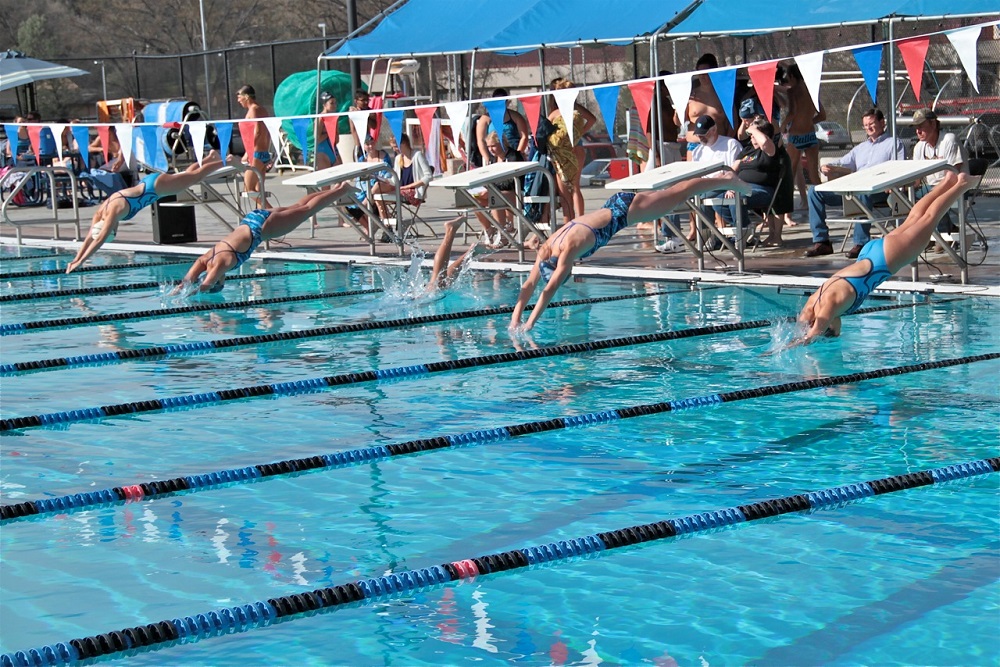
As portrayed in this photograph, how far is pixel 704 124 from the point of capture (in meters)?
10.1

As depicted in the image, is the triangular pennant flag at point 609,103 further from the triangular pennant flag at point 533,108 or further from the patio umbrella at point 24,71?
the patio umbrella at point 24,71

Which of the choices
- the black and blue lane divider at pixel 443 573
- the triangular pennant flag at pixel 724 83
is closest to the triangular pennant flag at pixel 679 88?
the triangular pennant flag at pixel 724 83

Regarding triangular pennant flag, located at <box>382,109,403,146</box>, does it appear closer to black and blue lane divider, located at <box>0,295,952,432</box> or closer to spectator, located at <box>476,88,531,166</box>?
spectator, located at <box>476,88,531,166</box>

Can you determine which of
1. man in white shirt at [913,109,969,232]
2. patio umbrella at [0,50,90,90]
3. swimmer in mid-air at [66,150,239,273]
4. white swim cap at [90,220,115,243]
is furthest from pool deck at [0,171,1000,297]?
patio umbrella at [0,50,90,90]

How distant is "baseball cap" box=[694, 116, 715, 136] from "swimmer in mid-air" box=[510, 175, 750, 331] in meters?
1.73

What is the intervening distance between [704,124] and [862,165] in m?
1.20

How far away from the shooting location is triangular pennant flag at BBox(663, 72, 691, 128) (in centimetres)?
911

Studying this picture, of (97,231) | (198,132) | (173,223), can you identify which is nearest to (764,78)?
(97,231)

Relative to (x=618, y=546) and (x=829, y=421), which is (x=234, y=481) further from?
(x=829, y=421)

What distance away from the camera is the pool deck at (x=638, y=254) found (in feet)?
29.4

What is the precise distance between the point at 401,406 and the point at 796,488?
208 cm

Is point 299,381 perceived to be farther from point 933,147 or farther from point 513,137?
point 513,137

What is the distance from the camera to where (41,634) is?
11.9ft

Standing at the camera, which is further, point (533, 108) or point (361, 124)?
point (361, 124)
